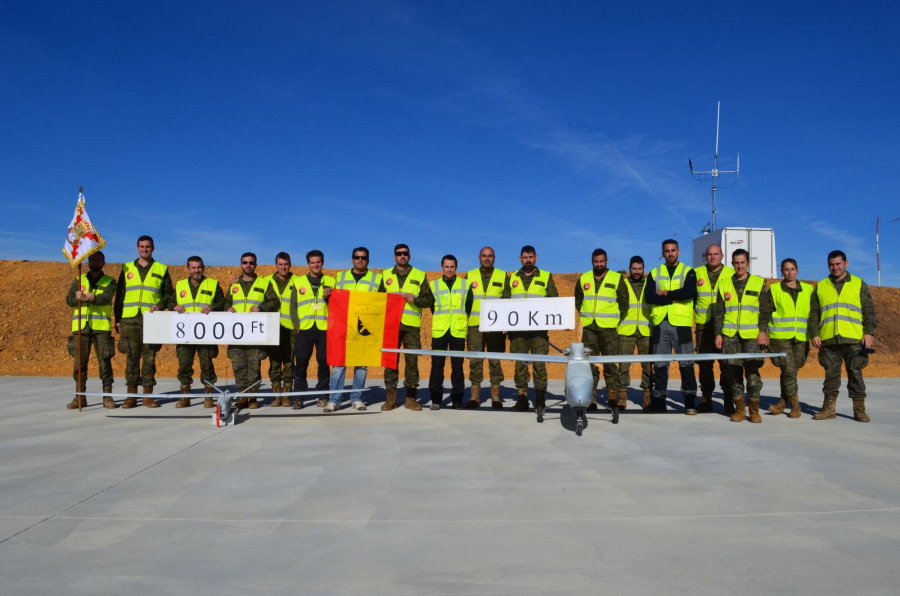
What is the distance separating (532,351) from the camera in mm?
9414

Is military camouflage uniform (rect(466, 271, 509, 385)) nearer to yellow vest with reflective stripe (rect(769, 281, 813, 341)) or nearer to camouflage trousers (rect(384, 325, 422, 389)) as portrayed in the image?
camouflage trousers (rect(384, 325, 422, 389))

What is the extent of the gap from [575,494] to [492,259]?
528 cm

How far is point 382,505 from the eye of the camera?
462 cm

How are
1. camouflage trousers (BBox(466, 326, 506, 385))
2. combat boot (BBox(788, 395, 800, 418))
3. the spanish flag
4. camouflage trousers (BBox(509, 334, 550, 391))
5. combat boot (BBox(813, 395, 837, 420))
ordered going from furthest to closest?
camouflage trousers (BBox(466, 326, 506, 385)), the spanish flag, camouflage trousers (BBox(509, 334, 550, 391)), combat boot (BBox(788, 395, 800, 418)), combat boot (BBox(813, 395, 837, 420))

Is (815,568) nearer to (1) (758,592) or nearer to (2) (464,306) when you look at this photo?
(1) (758,592)

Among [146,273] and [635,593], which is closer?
[635,593]

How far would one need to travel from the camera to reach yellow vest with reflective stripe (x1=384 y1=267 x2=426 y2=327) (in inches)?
385

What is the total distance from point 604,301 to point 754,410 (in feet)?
8.66

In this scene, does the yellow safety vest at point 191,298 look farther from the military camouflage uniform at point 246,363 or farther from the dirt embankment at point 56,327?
the dirt embankment at point 56,327

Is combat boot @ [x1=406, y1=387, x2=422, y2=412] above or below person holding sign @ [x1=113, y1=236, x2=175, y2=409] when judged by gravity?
below

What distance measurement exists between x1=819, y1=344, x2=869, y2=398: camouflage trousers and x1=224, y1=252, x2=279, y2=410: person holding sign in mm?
8492

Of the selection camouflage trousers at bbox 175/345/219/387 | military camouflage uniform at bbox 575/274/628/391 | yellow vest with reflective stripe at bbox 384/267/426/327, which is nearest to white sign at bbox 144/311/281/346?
camouflage trousers at bbox 175/345/219/387

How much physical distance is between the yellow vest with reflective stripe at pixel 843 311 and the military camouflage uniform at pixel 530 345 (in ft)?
12.9

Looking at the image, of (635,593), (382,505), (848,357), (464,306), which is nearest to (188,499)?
(382,505)
